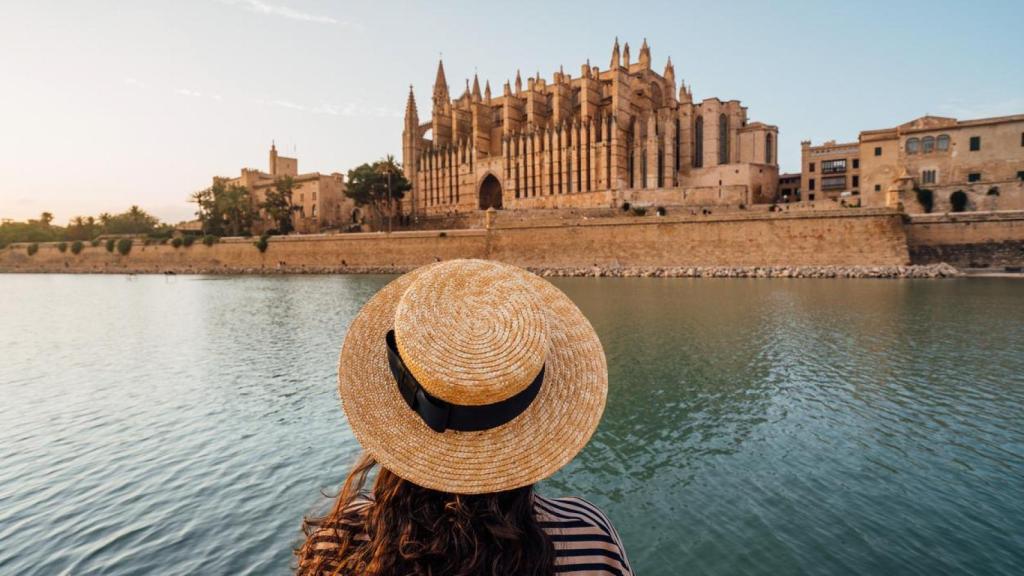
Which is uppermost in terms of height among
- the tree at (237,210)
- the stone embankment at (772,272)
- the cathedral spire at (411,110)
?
the cathedral spire at (411,110)

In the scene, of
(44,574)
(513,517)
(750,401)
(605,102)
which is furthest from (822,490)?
(605,102)

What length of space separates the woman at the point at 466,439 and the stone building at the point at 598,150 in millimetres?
39425

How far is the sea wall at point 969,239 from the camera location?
26.2 m

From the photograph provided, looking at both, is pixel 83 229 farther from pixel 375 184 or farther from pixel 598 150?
pixel 598 150

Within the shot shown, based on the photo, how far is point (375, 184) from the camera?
48.7 m

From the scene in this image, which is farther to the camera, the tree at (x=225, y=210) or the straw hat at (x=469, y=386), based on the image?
the tree at (x=225, y=210)

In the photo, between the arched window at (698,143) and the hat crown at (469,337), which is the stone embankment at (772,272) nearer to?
the arched window at (698,143)

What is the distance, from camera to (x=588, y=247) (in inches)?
1412

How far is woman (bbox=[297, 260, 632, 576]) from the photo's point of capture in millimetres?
1186

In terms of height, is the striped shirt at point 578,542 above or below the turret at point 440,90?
below

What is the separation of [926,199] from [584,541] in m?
36.2

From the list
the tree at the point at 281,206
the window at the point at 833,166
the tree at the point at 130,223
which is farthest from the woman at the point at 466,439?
the tree at the point at 130,223

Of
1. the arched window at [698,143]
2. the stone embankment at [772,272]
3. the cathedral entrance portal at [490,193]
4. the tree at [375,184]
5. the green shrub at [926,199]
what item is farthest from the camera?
the cathedral entrance portal at [490,193]

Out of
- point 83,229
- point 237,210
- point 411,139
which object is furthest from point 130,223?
point 411,139
